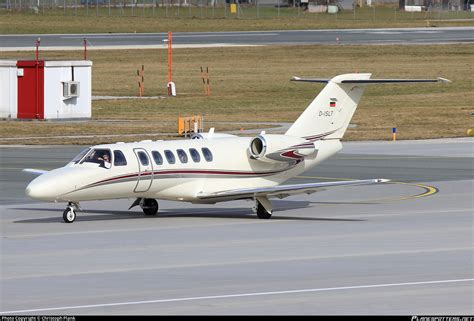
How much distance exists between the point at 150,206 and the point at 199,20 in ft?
418

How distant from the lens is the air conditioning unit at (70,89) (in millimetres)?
66250

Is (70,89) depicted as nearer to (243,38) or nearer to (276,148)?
(276,148)

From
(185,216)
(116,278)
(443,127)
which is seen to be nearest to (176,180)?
(185,216)

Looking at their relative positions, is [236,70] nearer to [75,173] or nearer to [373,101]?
[373,101]

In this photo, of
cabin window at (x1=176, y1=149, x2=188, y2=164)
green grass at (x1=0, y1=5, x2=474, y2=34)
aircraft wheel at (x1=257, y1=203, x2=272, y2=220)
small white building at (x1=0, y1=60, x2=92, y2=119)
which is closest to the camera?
cabin window at (x1=176, y1=149, x2=188, y2=164)

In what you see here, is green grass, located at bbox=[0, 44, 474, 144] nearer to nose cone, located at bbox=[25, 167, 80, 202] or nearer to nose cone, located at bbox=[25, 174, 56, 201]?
nose cone, located at bbox=[25, 167, 80, 202]

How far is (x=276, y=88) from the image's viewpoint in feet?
286

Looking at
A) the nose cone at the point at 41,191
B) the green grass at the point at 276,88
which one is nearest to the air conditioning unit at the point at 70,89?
the green grass at the point at 276,88

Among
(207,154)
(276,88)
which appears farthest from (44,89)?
(207,154)

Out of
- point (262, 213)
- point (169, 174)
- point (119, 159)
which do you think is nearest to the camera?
point (119, 159)

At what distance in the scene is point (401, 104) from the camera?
253ft

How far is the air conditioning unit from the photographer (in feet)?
217

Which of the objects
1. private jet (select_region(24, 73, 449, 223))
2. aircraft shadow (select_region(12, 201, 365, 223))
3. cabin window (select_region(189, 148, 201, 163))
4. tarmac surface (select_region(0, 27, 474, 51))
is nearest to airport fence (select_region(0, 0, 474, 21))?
tarmac surface (select_region(0, 27, 474, 51))

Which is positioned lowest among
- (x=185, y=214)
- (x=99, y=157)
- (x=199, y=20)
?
(x=185, y=214)
